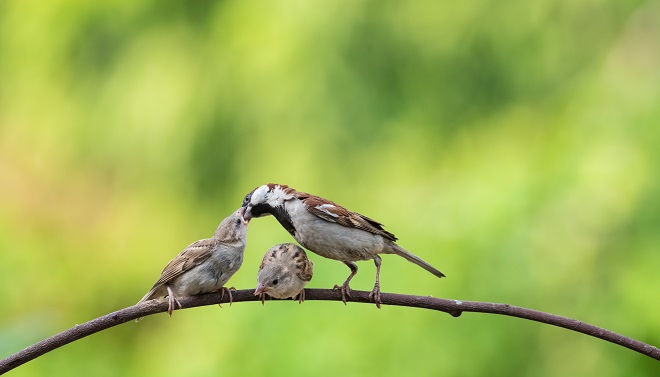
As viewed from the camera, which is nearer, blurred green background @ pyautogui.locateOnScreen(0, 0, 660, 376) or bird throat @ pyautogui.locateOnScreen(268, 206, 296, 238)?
bird throat @ pyautogui.locateOnScreen(268, 206, 296, 238)

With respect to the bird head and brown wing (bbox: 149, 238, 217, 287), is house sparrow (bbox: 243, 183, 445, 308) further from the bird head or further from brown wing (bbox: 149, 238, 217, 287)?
brown wing (bbox: 149, 238, 217, 287)

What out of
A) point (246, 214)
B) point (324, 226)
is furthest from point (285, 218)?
point (246, 214)

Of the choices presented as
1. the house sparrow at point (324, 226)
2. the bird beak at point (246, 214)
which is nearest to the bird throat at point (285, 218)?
the house sparrow at point (324, 226)

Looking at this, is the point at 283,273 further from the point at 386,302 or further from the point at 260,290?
the point at 386,302

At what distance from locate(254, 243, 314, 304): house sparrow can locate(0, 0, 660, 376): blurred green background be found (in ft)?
5.72

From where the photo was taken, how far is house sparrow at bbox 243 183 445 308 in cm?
264

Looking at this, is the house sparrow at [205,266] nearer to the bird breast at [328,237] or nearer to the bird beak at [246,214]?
the bird beak at [246,214]

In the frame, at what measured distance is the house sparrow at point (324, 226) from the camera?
2.64m

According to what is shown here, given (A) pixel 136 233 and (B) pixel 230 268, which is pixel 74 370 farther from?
(B) pixel 230 268

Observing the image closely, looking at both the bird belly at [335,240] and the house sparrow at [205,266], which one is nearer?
the house sparrow at [205,266]

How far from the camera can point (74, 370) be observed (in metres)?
5.25

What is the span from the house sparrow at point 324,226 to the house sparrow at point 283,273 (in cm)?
8

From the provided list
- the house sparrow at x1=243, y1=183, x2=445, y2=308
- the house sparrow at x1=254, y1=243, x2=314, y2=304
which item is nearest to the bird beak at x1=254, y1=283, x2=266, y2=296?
the house sparrow at x1=254, y1=243, x2=314, y2=304

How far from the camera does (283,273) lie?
8.00 feet
